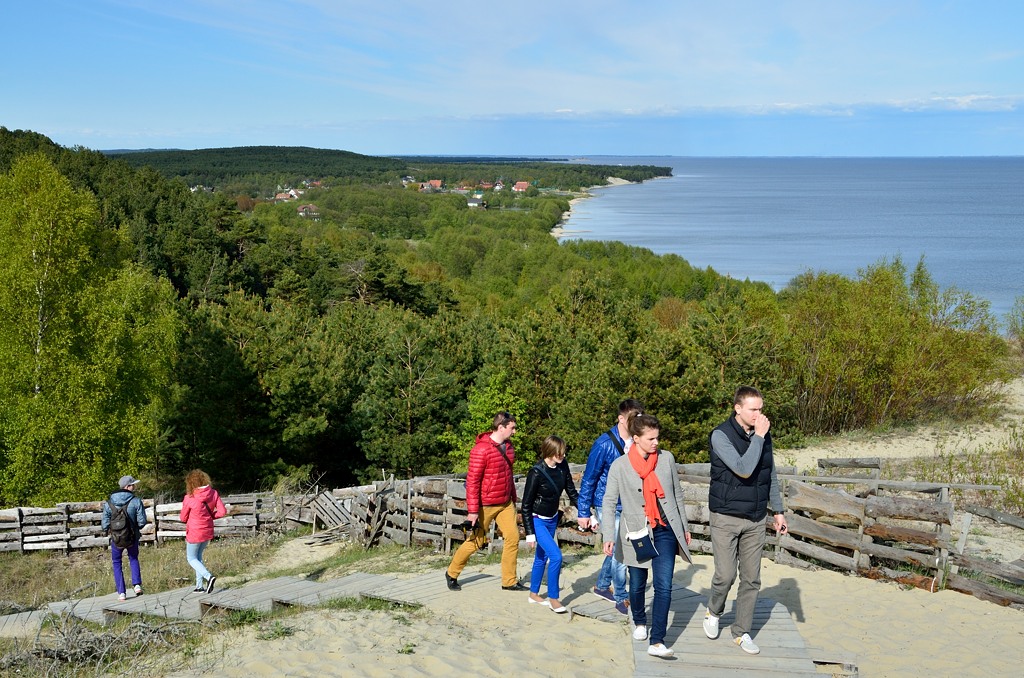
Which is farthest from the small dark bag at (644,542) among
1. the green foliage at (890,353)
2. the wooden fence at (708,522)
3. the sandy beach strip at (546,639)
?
the green foliage at (890,353)

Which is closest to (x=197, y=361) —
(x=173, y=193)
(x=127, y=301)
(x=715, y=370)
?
(x=127, y=301)

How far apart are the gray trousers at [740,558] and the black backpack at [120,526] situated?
283 inches

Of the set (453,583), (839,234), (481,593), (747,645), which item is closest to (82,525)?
(453,583)

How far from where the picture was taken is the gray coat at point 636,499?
5.99 meters

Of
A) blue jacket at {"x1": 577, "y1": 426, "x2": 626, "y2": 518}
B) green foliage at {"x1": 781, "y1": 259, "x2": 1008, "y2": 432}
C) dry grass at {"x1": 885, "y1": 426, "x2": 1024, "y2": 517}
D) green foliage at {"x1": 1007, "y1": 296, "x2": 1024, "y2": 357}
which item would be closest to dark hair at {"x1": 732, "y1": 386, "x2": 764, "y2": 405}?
blue jacket at {"x1": 577, "y1": 426, "x2": 626, "y2": 518}

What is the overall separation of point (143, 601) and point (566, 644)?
5.45 meters

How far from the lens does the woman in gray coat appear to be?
19.5 feet

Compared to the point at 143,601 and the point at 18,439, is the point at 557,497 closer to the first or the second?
the point at 143,601

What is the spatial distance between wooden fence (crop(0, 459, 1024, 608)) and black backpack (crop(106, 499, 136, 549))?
3982 millimetres

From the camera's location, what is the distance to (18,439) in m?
17.9

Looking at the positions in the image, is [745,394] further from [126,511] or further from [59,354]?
[59,354]

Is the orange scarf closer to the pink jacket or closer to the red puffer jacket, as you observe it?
the red puffer jacket

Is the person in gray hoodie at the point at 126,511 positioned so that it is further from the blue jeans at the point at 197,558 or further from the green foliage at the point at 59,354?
the green foliage at the point at 59,354

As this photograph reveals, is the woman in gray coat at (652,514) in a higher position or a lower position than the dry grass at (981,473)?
higher
